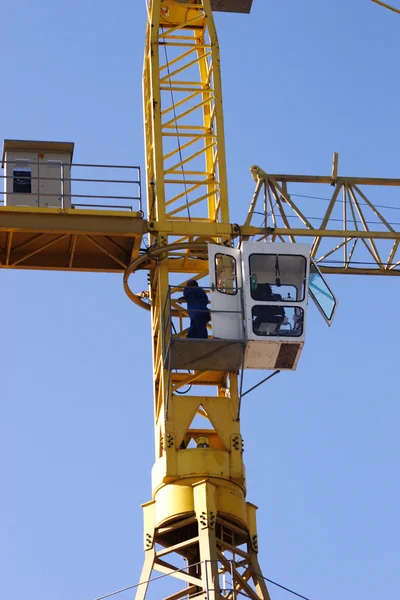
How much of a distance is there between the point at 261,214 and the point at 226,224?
4.79ft

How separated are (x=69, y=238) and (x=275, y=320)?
5.64 meters

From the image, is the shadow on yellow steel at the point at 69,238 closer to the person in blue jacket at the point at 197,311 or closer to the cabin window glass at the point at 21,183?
the cabin window glass at the point at 21,183

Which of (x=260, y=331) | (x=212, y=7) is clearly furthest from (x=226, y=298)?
(x=212, y=7)

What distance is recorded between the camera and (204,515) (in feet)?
138

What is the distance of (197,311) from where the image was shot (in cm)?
4378

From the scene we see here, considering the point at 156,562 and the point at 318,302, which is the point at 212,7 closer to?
the point at 318,302

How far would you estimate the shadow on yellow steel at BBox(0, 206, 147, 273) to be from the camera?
45.0 metres

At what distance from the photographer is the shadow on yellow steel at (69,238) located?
4497 centimetres

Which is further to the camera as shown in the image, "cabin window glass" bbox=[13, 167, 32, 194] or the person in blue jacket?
"cabin window glass" bbox=[13, 167, 32, 194]

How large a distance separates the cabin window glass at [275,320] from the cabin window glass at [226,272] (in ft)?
2.72

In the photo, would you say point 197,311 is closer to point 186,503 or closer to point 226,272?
point 226,272

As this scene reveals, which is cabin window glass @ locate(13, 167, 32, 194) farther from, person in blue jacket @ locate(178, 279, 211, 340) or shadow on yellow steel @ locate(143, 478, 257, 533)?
shadow on yellow steel @ locate(143, 478, 257, 533)

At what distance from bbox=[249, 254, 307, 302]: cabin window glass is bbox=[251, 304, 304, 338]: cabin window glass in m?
0.29

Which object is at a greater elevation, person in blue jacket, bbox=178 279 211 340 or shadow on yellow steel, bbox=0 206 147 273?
shadow on yellow steel, bbox=0 206 147 273
